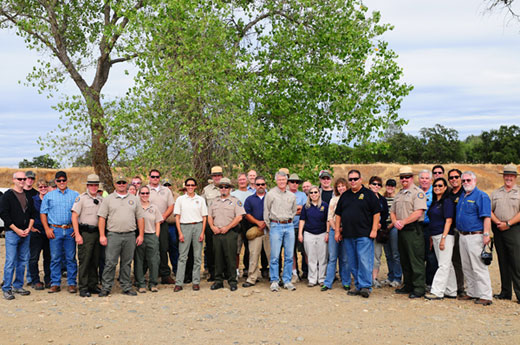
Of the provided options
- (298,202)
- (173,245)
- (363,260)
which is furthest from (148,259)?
(363,260)

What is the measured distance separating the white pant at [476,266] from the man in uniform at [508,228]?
491 mm

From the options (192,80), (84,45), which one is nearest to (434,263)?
(192,80)

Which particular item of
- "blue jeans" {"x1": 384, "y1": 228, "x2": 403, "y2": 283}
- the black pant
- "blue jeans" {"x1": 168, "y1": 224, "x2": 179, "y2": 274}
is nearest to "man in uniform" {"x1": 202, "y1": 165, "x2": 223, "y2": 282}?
"blue jeans" {"x1": 168, "y1": 224, "x2": 179, "y2": 274}

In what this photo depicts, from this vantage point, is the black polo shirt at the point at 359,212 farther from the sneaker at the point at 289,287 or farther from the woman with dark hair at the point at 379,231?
the sneaker at the point at 289,287

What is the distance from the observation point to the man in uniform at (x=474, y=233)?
26.9ft

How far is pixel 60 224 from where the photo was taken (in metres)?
9.20

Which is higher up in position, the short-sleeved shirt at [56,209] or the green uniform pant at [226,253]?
the short-sleeved shirt at [56,209]

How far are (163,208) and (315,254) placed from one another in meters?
3.19

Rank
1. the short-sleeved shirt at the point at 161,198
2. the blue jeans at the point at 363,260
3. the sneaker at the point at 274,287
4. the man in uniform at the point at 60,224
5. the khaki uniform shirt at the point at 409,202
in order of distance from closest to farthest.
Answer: the khaki uniform shirt at the point at 409,202 < the blue jeans at the point at 363,260 < the man in uniform at the point at 60,224 < the sneaker at the point at 274,287 < the short-sleeved shirt at the point at 161,198

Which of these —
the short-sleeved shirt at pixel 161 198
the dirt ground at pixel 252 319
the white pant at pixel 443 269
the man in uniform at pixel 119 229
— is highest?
the short-sleeved shirt at pixel 161 198

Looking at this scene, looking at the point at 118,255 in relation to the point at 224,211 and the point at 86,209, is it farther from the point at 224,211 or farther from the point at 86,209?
the point at 224,211

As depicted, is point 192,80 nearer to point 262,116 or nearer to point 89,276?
point 262,116

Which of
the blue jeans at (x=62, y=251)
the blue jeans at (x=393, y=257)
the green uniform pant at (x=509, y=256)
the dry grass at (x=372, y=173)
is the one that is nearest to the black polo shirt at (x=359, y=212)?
the blue jeans at (x=393, y=257)

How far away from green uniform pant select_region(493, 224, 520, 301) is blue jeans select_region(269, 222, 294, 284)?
368 cm
